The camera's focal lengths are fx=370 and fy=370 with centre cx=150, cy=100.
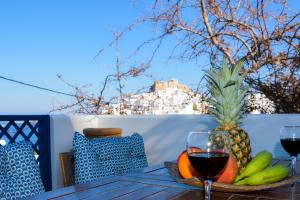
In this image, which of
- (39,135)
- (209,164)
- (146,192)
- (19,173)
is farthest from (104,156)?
(39,135)

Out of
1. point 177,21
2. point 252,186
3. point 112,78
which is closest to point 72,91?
point 112,78

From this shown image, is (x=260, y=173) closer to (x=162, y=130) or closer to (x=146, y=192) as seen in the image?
(x=146, y=192)

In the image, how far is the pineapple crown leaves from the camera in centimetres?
151

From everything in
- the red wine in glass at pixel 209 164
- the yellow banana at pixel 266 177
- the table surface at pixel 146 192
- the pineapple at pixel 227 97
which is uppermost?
the pineapple at pixel 227 97

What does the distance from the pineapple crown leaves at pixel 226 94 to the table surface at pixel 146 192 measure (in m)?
0.34

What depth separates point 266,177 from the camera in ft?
4.15

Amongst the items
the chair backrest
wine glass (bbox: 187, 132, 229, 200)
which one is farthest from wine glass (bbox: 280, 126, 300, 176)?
the chair backrest

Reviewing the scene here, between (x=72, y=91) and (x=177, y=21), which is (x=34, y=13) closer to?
(x=72, y=91)

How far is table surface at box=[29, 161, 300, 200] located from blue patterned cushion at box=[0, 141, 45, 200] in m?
0.25

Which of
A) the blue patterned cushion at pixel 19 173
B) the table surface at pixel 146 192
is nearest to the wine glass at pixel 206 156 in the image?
the table surface at pixel 146 192

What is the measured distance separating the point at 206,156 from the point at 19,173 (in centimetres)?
83

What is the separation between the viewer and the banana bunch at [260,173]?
1.26m

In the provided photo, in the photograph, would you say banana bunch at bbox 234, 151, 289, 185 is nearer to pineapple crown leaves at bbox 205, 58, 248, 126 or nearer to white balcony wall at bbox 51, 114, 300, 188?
pineapple crown leaves at bbox 205, 58, 248, 126

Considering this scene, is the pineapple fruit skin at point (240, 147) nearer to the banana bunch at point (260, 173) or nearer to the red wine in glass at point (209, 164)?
the banana bunch at point (260, 173)
